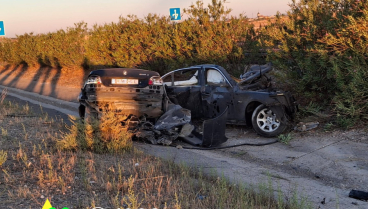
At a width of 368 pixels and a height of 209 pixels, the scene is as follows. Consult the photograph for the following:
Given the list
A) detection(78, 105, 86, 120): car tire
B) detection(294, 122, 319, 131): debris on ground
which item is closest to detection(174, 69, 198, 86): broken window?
detection(78, 105, 86, 120): car tire

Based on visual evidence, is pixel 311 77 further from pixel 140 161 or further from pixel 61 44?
pixel 61 44

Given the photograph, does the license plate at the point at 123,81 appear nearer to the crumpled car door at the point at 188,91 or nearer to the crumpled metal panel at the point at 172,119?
the crumpled metal panel at the point at 172,119

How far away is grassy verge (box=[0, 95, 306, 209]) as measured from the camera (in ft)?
14.6

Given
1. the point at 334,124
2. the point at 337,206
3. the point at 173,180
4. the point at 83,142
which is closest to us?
the point at 337,206

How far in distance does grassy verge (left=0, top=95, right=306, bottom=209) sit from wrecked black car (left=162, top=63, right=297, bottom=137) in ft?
10.3

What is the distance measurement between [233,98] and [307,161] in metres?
2.68

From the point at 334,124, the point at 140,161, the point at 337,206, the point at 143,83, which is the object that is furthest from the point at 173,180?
the point at 334,124

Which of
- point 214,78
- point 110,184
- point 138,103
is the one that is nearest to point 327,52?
point 214,78

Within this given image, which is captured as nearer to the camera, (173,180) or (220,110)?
(173,180)

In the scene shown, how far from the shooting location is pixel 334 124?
8.98 meters

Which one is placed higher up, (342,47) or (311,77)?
Result: (342,47)

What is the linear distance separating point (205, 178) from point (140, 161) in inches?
48.7

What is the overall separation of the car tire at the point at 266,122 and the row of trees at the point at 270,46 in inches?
57.6

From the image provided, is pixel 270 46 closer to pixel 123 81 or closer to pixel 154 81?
pixel 154 81
